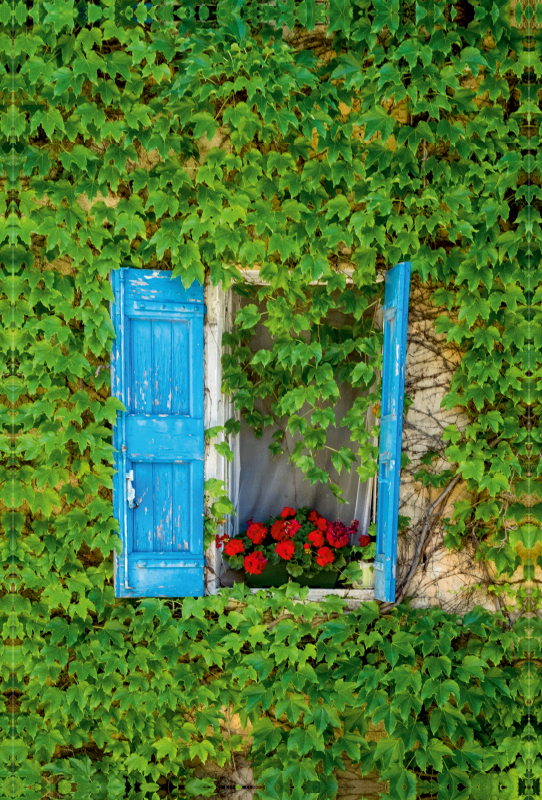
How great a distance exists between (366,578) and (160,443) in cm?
146

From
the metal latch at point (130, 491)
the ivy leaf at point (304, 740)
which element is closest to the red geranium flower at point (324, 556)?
the ivy leaf at point (304, 740)

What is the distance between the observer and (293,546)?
3027 millimetres

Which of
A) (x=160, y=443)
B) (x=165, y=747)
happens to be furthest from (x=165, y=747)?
(x=160, y=443)

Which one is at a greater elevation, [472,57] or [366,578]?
[472,57]

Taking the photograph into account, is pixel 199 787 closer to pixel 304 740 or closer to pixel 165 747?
pixel 165 747

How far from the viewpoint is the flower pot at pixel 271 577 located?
3.15 metres

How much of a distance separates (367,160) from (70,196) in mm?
1640

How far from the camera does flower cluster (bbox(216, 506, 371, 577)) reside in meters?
3.03

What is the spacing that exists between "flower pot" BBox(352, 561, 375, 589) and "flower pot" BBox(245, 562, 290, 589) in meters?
0.42

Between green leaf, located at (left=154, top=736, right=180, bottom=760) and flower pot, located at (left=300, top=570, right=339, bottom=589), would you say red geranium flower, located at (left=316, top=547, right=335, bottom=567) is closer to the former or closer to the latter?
flower pot, located at (left=300, top=570, right=339, bottom=589)

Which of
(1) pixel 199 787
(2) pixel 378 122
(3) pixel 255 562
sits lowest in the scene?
(1) pixel 199 787

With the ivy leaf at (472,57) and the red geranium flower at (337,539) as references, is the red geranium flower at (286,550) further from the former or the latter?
the ivy leaf at (472,57)

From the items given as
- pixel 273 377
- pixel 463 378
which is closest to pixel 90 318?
pixel 273 377

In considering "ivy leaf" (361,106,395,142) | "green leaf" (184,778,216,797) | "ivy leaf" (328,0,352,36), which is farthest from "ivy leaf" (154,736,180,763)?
"ivy leaf" (328,0,352,36)
